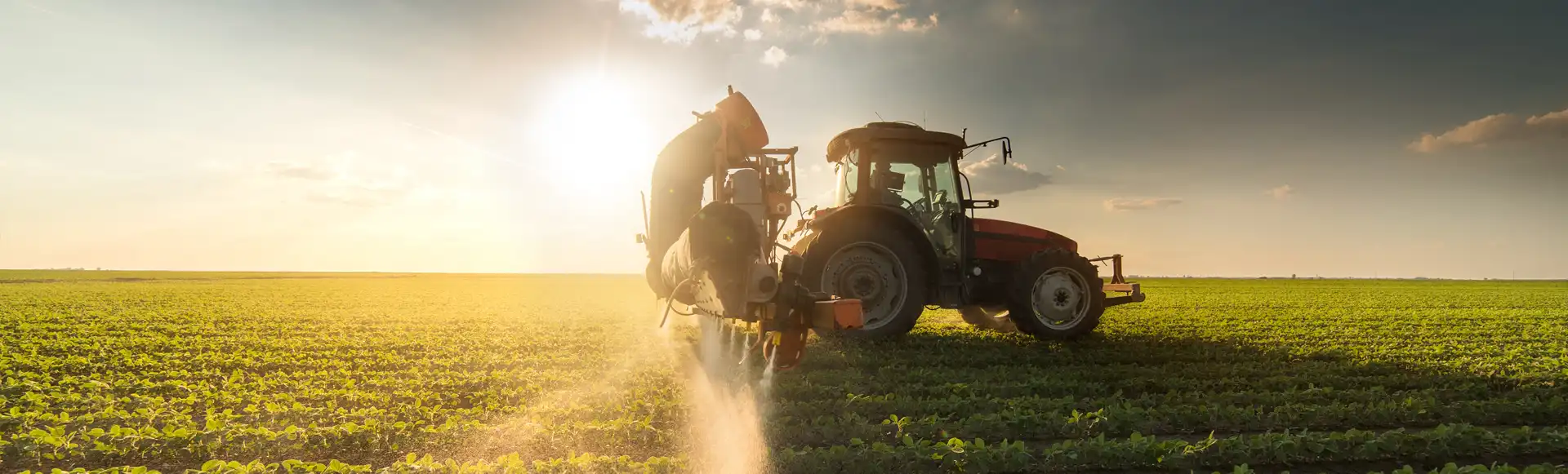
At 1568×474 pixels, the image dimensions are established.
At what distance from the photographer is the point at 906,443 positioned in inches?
182

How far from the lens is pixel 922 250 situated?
8.89 meters

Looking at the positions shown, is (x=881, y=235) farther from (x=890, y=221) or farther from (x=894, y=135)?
(x=894, y=135)

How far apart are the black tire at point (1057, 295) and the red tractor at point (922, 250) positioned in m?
0.01

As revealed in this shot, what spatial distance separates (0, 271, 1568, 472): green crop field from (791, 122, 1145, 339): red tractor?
A: 0.54m

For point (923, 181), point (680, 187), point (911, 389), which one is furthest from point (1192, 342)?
point (680, 187)

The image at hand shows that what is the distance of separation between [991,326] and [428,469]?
9070 millimetres

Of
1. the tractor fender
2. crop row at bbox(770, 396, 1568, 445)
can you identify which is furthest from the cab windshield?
crop row at bbox(770, 396, 1568, 445)

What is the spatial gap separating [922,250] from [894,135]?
1.47m

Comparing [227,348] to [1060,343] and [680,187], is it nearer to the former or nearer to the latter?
[680,187]

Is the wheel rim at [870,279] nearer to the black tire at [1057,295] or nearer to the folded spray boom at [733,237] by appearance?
the folded spray boom at [733,237]

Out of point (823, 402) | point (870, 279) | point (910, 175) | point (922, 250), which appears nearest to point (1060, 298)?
point (922, 250)

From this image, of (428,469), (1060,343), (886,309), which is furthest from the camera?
(1060,343)

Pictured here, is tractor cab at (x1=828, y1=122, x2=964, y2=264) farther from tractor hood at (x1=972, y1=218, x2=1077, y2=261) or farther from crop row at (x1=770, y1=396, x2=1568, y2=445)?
crop row at (x1=770, y1=396, x2=1568, y2=445)

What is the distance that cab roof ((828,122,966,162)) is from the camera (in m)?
9.26
